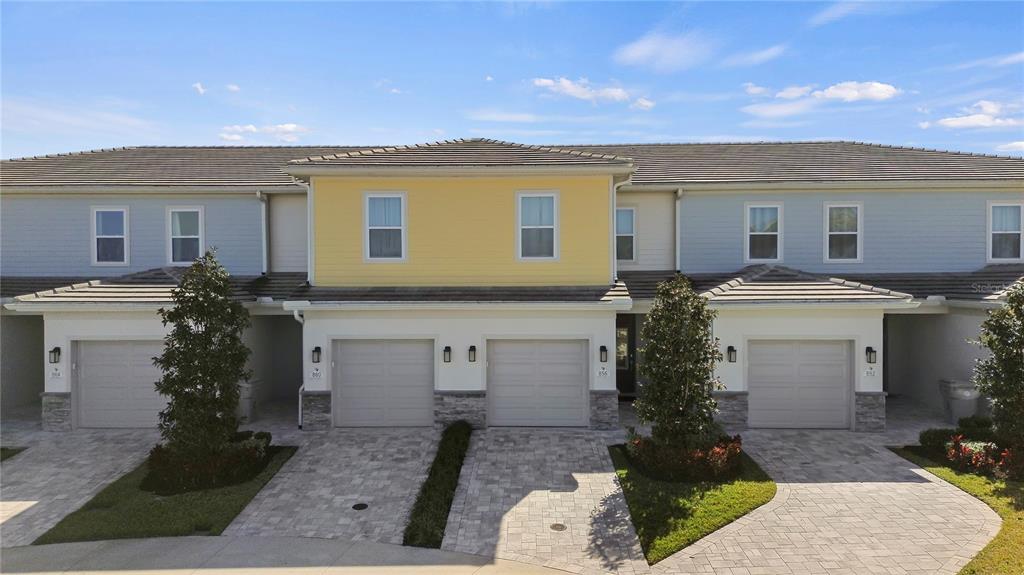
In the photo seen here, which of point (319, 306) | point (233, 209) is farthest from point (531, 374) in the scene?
point (233, 209)

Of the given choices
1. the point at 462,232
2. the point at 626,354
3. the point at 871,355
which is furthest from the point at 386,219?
the point at 871,355

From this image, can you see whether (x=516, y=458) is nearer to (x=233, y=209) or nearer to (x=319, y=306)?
(x=319, y=306)

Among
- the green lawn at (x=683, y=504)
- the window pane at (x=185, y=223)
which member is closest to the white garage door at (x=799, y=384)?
the green lawn at (x=683, y=504)

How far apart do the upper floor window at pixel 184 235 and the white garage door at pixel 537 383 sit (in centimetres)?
855

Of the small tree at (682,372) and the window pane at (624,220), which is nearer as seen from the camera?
the small tree at (682,372)

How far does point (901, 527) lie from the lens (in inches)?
283

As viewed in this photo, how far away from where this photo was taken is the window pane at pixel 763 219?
1423 centimetres

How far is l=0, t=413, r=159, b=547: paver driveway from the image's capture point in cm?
776

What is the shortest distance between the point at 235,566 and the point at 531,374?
6.65 metres

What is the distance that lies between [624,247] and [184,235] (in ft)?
38.1

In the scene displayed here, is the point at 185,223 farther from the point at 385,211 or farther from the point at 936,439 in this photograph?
the point at 936,439

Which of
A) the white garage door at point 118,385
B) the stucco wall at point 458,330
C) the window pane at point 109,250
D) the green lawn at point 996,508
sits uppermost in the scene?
the window pane at point 109,250

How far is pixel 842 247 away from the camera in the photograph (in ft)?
46.6

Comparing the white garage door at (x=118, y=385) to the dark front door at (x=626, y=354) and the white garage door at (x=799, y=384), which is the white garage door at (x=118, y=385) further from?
the white garage door at (x=799, y=384)
